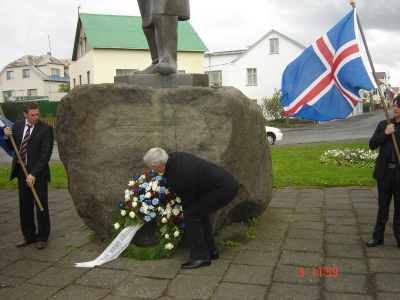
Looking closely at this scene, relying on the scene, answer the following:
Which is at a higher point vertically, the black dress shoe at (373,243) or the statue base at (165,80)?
the statue base at (165,80)

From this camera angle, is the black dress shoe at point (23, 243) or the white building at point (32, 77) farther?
the white building at point (32, 77)

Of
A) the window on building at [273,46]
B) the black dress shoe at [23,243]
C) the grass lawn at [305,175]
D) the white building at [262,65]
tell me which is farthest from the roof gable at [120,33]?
the black dress shoe at [23,243]

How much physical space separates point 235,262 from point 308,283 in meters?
0.89

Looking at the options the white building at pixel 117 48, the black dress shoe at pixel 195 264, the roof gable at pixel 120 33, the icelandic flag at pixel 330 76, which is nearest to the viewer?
the black dress shoe at pixel 195 264

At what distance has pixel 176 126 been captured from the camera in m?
5.41

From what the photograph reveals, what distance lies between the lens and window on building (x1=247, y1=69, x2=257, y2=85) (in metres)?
42.2

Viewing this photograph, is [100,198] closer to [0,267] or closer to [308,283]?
[0,267]

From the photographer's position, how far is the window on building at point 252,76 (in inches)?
1661

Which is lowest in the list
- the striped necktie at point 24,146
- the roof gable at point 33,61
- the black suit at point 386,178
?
the black suit at point 386,178

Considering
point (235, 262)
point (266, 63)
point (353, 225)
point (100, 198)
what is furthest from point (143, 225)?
point (266, 63)
